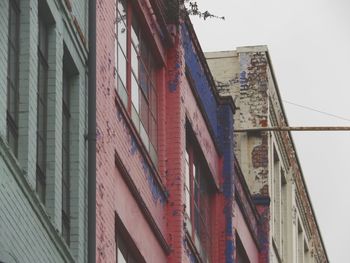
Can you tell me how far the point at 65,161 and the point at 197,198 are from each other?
36.3 feet

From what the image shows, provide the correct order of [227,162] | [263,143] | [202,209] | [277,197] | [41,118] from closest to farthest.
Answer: [41,118] < [202,209] < [227,162] < [263,143] < [277,197]

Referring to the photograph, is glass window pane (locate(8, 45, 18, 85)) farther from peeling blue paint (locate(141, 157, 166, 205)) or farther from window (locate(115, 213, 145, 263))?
peeling blue paint (locate(141, 157, 166, 205))

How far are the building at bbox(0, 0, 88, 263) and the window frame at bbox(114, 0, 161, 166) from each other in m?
3.16

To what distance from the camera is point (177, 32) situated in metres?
32.2

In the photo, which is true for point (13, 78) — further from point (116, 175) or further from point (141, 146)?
point (141, 146)

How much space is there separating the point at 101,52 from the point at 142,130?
13.7ft

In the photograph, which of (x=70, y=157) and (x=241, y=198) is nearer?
(x=70, y=157)

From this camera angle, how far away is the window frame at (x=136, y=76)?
93.9ft

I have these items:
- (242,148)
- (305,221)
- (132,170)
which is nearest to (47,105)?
(132,170)

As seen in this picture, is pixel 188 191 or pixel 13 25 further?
pixel 188 191

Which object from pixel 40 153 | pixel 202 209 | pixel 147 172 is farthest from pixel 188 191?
pixel 40 153

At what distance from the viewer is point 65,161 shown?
24.1 m

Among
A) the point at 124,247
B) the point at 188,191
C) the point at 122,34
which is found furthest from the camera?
the point at 188,191

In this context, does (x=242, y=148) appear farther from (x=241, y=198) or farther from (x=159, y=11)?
(x=159, y=11)
